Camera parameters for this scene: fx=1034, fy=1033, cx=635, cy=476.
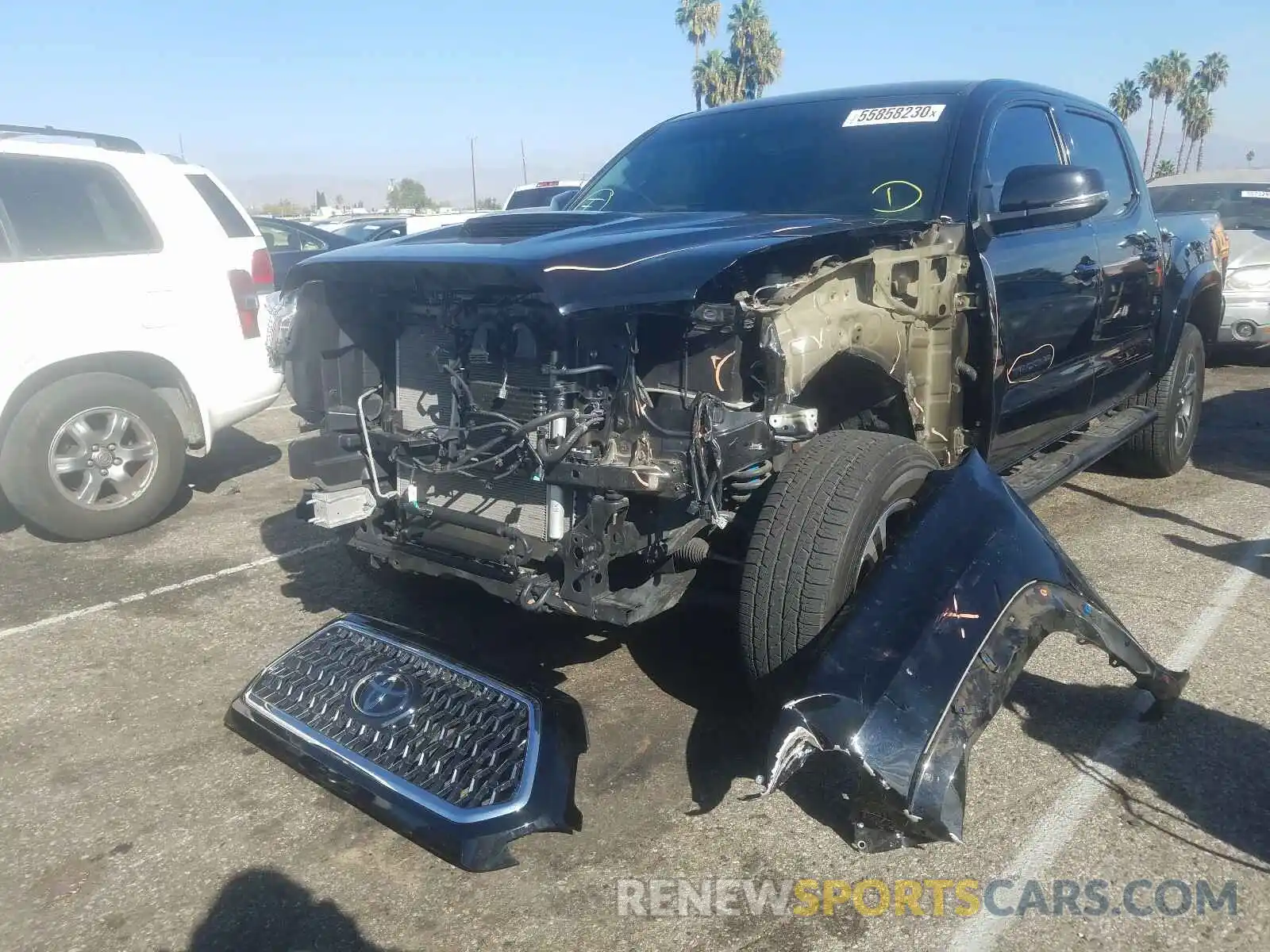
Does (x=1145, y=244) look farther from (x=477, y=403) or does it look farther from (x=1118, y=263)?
(x=477, y=403)

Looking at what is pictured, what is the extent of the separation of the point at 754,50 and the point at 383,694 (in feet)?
141

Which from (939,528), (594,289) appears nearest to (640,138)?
(594,289)

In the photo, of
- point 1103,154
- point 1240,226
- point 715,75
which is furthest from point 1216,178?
point 715,75

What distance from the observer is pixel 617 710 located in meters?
3.42

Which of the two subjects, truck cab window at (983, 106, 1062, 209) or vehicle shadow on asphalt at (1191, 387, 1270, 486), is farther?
vehicle shadow on asphalt at (1191, 387, 1270, 486)

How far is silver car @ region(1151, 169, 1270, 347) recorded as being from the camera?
9133 millimetres

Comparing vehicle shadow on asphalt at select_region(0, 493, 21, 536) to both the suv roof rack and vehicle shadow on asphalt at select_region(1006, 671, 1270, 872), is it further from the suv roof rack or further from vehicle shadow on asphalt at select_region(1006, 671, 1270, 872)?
vehicle shadow on asphalt at select_region(1006, 671, 1270, 872)

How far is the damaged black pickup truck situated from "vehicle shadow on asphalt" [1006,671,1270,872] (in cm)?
20

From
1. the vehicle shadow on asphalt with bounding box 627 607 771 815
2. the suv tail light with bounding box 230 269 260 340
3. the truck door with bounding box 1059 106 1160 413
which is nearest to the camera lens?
the vehicle shadow on asphalt with bounding box 627 607 771 815

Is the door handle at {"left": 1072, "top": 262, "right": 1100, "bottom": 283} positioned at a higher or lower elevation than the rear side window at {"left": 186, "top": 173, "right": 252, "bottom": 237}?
lower

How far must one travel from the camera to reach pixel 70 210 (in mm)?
5434

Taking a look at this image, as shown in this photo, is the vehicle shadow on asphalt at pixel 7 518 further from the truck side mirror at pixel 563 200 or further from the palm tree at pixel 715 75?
the palm tree at pixel 715 75

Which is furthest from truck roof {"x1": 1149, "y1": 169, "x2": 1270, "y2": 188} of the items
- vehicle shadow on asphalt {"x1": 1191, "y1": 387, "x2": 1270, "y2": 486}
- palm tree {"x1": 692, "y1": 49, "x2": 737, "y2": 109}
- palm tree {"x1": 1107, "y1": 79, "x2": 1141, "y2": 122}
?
palm tree {"x1": 1107, "y1": 79, "x2": 1141, "y2": 122}

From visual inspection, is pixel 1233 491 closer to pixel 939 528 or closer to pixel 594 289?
pixel 939 528
